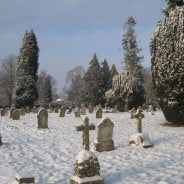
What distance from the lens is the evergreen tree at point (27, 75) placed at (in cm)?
4669

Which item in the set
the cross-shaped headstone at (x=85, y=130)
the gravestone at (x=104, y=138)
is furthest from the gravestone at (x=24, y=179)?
the gravestone at (x=104, y=138)

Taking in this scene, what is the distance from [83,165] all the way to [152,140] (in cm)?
583

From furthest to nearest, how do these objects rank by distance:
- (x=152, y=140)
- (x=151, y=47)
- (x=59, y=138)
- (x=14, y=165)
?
(x=151, y=47), (x=59, y=138), (x=152, y=140), (x=14, y=165)

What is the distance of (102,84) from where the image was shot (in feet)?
208

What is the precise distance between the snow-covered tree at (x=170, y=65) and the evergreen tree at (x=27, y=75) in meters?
31.2

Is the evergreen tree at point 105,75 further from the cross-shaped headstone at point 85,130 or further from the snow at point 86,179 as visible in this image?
the snow at point 86,179

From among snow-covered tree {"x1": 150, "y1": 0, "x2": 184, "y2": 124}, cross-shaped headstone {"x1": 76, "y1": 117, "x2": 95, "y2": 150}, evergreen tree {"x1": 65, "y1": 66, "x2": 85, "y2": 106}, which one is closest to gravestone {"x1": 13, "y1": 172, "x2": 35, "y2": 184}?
cross-shaped headstone {"x1": 76, "y1": 117, "x2": 95, "y2": 150}

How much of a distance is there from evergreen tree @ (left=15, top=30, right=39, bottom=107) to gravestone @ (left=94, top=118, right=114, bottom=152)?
115ft

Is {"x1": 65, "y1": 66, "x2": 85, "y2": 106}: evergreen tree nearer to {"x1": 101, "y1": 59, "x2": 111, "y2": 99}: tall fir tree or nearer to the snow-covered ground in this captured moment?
{"x1": 101, "y1": 59, "x2": 111, "y2": 99}: tall fir tree

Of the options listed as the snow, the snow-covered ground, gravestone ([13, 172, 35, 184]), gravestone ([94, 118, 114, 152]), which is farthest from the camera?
gravestone ([94, 118, 114, 152])

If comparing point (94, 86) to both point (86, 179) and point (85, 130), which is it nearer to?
point (85, 130)

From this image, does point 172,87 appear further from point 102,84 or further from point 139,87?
point 102,84

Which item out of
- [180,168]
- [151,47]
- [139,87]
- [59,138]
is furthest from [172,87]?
[139,87]

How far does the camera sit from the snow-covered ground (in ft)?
28.4
